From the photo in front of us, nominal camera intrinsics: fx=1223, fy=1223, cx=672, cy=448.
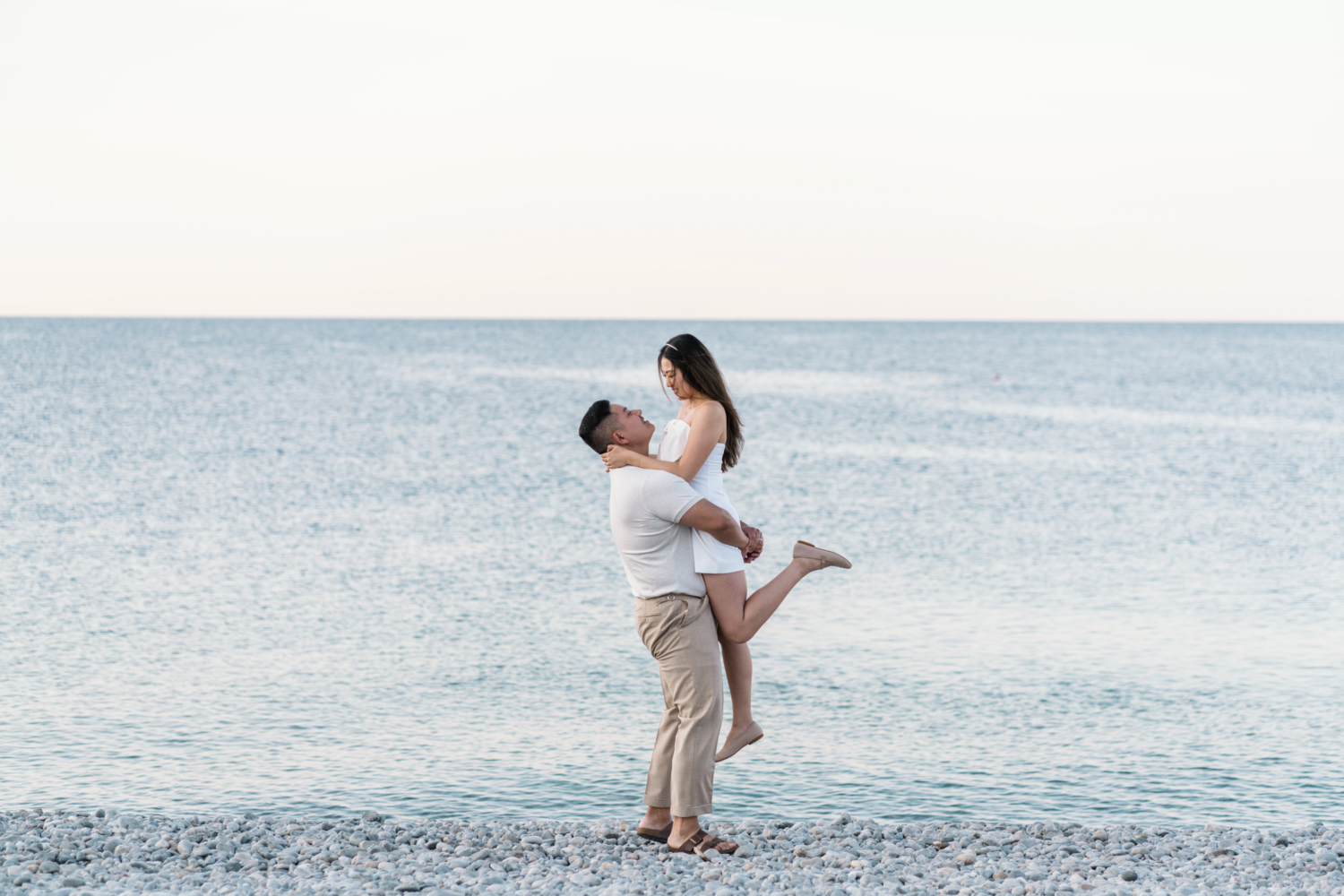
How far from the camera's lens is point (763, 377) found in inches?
2867

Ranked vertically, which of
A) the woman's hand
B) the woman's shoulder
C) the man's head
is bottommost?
the woman's hand

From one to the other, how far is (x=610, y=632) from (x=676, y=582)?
7.63 meters

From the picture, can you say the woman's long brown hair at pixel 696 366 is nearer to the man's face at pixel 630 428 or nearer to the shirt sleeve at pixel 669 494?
the man's face at pixel 630 428

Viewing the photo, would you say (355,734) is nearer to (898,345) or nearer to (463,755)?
(463,755)

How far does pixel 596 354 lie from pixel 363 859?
9569 cm

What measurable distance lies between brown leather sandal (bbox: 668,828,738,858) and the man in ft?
0.23

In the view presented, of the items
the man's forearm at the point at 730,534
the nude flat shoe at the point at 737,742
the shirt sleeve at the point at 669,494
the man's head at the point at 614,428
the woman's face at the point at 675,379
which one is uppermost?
the woman's face at the point at 675,379

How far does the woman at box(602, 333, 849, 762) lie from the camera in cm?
521

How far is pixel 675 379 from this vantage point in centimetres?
527

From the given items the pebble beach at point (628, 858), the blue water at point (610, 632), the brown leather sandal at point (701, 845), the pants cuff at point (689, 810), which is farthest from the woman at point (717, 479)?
the blue water at point (610, 632)

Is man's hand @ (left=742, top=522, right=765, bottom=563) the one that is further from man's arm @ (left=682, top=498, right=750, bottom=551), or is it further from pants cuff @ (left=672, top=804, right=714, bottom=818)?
pants cuff @ (left=672, top=804, right=714, bottom=818)

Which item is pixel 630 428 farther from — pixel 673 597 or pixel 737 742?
pixel 737 742

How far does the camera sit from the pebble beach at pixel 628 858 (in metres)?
5.40

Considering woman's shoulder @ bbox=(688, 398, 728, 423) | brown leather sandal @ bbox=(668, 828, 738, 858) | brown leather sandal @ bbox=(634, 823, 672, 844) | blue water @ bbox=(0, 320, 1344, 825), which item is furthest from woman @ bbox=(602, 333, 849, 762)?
blue water @ bbox=(0, 320, 1344, 825)
